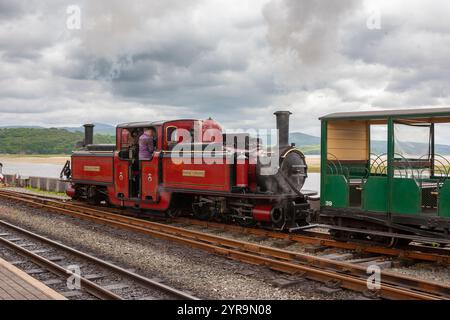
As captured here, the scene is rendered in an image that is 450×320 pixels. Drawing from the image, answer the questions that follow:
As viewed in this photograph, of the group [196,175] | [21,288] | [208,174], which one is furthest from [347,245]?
[21,288]

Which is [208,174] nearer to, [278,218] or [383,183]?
[278,218]

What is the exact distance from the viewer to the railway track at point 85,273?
7.12 m

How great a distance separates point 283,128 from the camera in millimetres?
11711

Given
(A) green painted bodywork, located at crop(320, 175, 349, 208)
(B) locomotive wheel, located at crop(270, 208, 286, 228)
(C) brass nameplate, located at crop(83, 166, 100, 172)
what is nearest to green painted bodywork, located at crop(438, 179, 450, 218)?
(A) green painted bodywork, located at crop(320, 175, 349, 208)

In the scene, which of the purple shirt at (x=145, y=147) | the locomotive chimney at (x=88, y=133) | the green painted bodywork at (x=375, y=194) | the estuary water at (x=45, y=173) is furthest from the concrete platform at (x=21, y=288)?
the estuary water at (x=45, y=173)

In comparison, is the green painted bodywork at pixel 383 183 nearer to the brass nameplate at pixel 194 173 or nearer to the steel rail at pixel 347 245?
the steel rail at pixel 347 245

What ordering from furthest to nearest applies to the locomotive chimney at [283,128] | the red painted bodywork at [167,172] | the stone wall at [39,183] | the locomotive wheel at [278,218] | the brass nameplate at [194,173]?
1. the stone wall at [39,183]
2. the brass nameplate at [194,173]
3. the red painted bodywork at [167,172]
4. the locomotive wheel at [278,218]
5. the locomotive chimney at [283,128]

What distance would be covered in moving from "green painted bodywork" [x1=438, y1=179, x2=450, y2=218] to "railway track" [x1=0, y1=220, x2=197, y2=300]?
Result: 15.5ft

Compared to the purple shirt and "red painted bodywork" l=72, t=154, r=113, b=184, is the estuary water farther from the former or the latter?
"red painted bodywork" l=72, t=154, r=113, b=184

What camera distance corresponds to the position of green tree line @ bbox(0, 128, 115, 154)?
5865 inches

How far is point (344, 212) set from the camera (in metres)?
9.87
